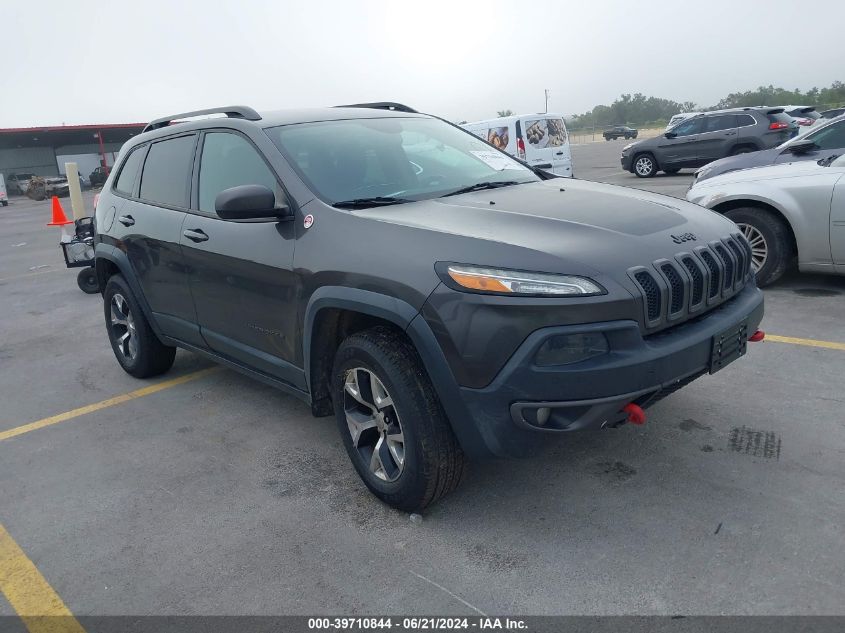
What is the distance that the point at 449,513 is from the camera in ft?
10.4

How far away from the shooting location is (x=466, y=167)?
405cm

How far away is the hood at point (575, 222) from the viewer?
280cm

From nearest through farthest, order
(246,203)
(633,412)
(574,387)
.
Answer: (574,387) → (633,412) → (246,203)

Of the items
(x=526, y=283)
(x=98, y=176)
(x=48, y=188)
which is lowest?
(x=526, y=283)

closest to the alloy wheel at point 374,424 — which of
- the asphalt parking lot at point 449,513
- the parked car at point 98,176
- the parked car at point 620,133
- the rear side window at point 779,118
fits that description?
the asphalt parking lot at point 449,513

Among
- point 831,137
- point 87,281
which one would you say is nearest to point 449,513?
point 831,137

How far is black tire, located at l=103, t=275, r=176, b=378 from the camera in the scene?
506cm

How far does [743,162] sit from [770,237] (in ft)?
6.05

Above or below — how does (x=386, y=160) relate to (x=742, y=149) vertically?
above

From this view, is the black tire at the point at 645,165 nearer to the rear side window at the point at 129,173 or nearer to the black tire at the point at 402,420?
the rear side window at the point at 129,173

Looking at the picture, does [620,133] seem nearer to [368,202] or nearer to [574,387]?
[368,202]

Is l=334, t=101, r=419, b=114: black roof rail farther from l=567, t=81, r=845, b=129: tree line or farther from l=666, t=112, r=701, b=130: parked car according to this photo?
l=567, t=81, r=845, b=129: tree line

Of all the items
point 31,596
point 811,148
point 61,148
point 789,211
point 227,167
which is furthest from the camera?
point 61,148

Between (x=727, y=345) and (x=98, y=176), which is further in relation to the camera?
(x=98, y=176)
